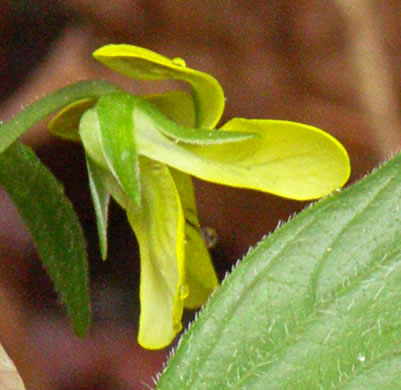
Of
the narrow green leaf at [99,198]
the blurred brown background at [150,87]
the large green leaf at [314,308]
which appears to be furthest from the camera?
the blurred brown background at [150,87]

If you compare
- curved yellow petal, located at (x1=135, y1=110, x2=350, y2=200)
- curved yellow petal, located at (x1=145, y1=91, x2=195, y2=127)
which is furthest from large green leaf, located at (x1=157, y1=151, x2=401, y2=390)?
curved yellow petal, located at (x1=145, y1=91, x2=195, y2=127)

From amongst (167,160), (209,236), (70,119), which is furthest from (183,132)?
(209,236)

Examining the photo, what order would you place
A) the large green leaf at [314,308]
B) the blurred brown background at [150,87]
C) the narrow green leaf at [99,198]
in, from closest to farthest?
the large green leaf at [314,308] < the narrow green leaf at [99,198] < the blurred brown background at [150,87]

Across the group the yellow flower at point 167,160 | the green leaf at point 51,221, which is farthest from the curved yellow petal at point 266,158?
the green leaf at point 51,221

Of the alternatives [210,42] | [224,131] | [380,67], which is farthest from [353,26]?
[224,131]

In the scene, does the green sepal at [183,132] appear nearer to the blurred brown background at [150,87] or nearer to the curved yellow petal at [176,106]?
the curved yellow petal at [176,106]

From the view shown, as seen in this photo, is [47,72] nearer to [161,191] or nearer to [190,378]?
[161,191]

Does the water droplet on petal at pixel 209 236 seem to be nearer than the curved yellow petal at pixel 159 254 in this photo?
No
